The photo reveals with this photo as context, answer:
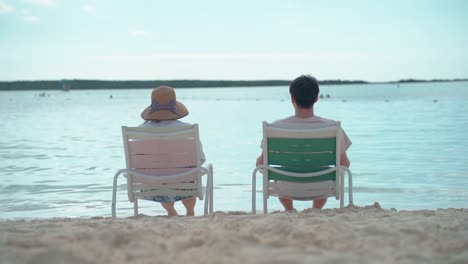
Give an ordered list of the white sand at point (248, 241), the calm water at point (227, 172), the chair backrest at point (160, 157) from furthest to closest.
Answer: the calm water at point (227, 172) < the chair backrest at point (160, 157) < the white sand at point (248, 241)

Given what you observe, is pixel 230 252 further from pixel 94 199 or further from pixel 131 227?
pixel 94 199

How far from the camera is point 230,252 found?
10.6ft

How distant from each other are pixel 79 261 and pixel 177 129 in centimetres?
192

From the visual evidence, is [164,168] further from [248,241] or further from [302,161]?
[248,241]

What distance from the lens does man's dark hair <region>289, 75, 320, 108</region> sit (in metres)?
4.79

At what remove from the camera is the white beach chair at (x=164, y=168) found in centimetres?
500

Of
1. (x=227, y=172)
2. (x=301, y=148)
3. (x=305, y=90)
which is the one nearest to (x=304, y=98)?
(x=305, y=90)

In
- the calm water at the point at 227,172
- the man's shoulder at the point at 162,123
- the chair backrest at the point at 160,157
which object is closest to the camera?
the chair backrest at the point at 160,157

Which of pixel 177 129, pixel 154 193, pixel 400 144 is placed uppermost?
pixel 177 129

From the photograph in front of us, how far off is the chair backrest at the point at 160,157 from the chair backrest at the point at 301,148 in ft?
1.98

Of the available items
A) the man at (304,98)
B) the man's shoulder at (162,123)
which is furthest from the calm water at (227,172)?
the man at (304,98)

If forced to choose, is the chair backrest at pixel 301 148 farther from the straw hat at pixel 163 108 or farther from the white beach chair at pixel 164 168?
the straw hat at pixel 163 108

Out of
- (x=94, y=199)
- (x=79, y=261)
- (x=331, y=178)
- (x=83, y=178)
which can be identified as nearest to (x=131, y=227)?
(x=79, y=261)

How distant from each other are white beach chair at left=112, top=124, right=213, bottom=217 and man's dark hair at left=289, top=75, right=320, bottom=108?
2.82ft
